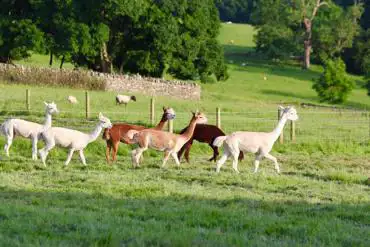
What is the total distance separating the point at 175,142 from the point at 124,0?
32694 millimetres

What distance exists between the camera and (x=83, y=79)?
50.4m

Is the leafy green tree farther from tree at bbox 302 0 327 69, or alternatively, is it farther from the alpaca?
tree at bbox 302 0 327 69

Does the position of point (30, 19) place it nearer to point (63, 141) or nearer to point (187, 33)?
point (187, 33)

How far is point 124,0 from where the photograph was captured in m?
52.6

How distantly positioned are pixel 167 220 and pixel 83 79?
38.4 m

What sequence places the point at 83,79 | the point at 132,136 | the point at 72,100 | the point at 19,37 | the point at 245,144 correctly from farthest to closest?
the point at 19,37, the point at 83,79, the point at 72,100, the point at 132,136, the point at 245,144

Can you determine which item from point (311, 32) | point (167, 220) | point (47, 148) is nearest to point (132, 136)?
point (47, 148)

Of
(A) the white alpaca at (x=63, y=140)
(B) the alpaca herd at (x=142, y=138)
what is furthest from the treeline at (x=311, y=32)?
(A) the white alpaca at (x=63, y=140)

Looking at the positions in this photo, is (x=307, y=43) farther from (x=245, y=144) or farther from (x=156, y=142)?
(x=245, y=144)

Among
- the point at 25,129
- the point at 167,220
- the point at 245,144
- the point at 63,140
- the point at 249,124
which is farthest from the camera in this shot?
the point at 249,124

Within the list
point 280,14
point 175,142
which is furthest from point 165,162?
point 280,14

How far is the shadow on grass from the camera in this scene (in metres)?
10.9

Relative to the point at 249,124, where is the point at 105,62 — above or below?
above

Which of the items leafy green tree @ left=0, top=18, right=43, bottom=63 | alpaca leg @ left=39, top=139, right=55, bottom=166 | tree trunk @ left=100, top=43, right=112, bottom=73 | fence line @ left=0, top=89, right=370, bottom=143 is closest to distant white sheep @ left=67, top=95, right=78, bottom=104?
fence line @ left=0, top=89, right=370, bottom=143
